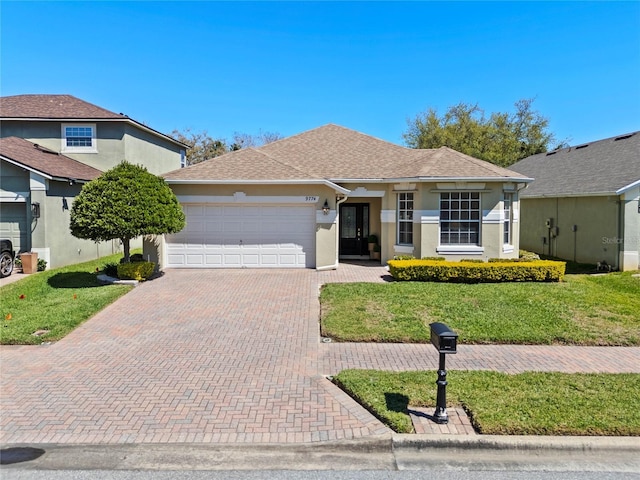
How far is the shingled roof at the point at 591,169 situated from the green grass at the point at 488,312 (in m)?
4.87

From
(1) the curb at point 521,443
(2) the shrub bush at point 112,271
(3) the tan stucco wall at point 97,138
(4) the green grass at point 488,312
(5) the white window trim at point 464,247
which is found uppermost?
(3) the tan stucco wall at point 97,138

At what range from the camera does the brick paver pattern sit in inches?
207

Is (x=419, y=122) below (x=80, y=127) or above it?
above

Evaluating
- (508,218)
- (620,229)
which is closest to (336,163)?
(508,218)

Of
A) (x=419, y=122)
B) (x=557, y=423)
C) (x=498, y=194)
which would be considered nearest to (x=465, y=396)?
(x=557, y=423)

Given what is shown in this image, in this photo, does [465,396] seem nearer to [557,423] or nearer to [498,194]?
[557,423]

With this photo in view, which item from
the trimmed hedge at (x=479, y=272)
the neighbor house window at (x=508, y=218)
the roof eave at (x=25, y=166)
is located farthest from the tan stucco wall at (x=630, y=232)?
the roof eave at (x=25, y=166)

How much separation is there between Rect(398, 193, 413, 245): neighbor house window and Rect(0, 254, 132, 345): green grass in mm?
9787

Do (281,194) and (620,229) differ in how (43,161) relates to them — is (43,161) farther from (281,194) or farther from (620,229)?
(620,229)

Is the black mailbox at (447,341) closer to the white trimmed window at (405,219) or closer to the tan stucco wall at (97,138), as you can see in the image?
the white trimmed window at (405,219)

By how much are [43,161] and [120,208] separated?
6.94 m

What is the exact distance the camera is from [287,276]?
14461mm

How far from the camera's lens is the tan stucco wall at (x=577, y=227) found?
15.8 m

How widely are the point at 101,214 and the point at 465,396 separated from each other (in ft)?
36.1
